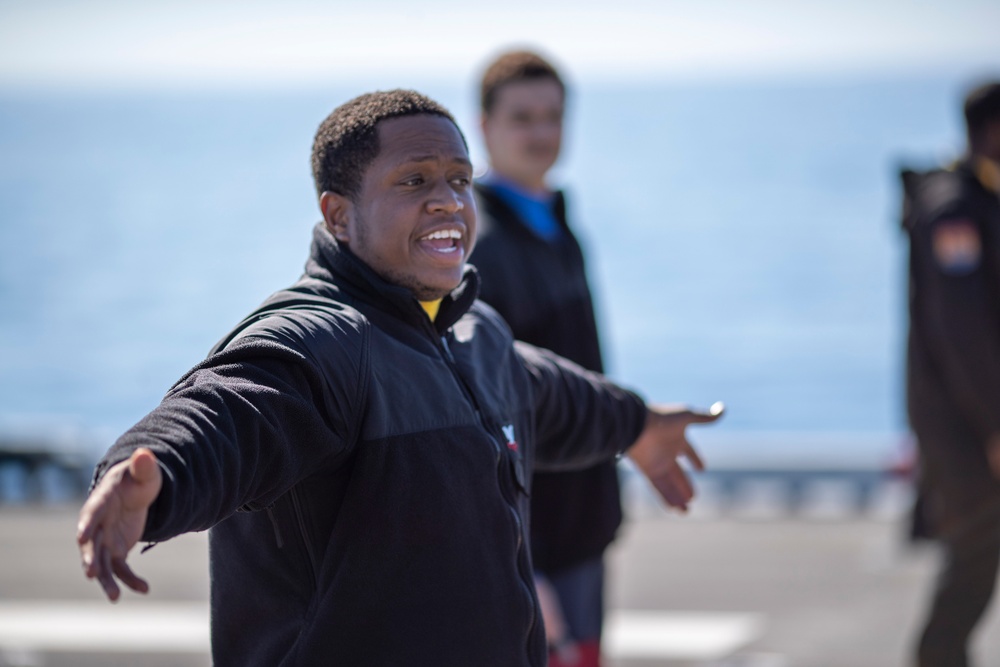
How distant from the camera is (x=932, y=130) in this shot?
103 meters

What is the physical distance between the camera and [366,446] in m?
2.26

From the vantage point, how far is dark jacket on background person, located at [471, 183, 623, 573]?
380cm

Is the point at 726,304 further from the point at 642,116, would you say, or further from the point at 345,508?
the point at 642,116

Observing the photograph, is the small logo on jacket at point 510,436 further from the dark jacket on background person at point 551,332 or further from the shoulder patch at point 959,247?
the shoulder patch at point 959,247

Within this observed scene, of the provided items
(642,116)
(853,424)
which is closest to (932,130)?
(642,116)

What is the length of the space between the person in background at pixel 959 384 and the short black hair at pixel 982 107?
10mm

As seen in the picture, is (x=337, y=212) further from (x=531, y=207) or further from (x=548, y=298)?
(x=531, y=207)

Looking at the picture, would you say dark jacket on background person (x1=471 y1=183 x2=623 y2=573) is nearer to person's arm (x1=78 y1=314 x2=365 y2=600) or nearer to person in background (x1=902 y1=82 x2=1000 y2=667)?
person in background (x1=902 y1=82 x2=1000 y2=667)

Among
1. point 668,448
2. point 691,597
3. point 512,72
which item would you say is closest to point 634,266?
point 691,597

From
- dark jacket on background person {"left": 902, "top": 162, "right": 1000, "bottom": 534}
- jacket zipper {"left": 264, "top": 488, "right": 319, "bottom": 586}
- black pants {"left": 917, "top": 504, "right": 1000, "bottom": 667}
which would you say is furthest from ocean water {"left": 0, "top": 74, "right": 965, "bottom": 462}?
jacket zipper {"left": 264, "top": 488, "right": 319, "bottom": 586}

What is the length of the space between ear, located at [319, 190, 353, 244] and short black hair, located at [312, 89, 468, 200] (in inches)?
0.5

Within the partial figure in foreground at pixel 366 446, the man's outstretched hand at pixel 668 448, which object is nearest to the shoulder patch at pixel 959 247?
the man's outstretched hand at pixel 668 448

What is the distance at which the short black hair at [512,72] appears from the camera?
13.7ft

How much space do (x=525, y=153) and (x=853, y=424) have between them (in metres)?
27.4
